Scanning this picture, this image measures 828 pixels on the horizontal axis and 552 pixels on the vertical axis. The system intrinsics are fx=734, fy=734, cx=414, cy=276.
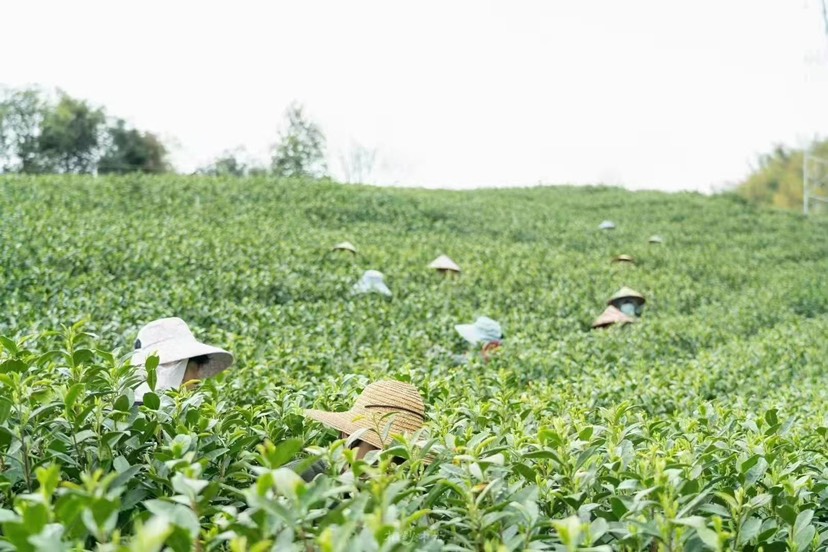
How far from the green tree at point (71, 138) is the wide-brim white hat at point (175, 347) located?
28.6 m

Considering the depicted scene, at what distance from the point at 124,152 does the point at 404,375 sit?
30580 millimetres

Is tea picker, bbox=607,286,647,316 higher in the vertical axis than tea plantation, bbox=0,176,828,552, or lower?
lower

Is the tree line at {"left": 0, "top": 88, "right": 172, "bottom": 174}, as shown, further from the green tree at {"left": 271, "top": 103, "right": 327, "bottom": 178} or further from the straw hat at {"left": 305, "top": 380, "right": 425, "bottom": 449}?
the straw hat at {"left": 305, "top": 380, "right": 425, "bottom": 449}

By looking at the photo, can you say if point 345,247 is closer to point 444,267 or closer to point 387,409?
point 444,267

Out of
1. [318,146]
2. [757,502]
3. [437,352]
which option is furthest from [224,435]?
[318,146]

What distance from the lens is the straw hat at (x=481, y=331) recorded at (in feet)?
22.0

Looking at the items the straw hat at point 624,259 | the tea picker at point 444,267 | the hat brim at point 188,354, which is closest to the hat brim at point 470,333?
the hat brim at point 188,354

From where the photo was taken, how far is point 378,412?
2.27 metres

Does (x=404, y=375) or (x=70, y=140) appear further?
(x=70, y=140)

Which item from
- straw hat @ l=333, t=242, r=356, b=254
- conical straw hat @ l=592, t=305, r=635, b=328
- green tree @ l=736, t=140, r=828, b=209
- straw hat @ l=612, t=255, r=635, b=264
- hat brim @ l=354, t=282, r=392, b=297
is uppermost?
green tree @ l=736, t=140, r=828, b=209

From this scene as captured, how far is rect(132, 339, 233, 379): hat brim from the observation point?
12.2 feet

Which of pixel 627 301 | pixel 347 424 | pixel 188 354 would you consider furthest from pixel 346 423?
pixel 627 301

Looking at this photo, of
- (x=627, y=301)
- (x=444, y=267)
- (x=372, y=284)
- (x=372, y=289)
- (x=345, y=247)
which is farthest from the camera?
(x=345, y=247)

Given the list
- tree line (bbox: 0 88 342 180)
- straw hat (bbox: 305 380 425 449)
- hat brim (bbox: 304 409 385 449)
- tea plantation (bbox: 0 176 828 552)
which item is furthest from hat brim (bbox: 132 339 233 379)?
tree line (bbox: 0 88 342 180)
